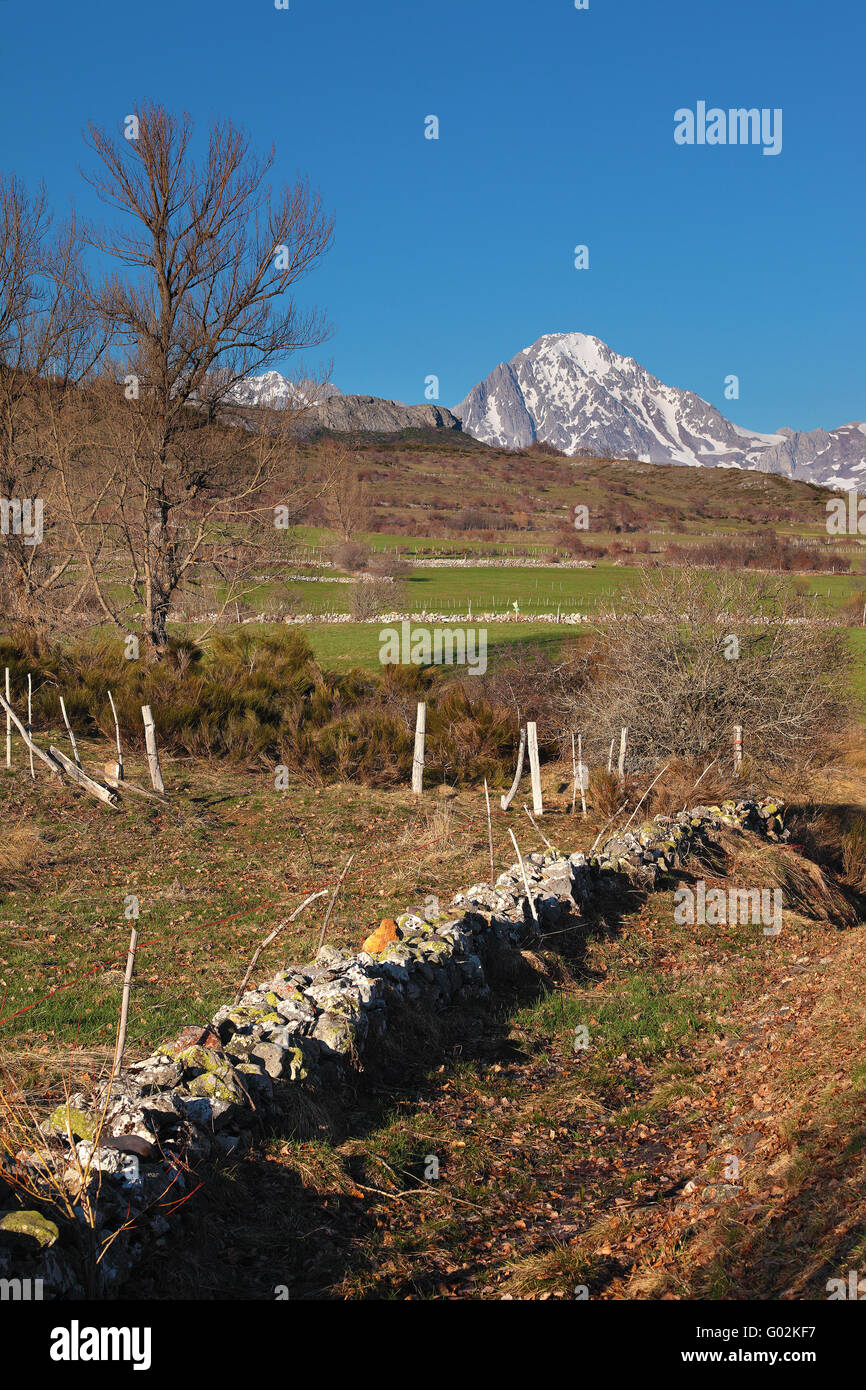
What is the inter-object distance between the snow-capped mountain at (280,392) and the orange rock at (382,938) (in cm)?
1789

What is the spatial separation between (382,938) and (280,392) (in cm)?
1988

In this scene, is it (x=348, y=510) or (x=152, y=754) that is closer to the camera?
(x=152, y=754)

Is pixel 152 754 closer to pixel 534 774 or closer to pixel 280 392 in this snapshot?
pixel 534 774

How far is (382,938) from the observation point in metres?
8.21

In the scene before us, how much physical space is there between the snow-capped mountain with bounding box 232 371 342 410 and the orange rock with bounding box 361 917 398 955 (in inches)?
704

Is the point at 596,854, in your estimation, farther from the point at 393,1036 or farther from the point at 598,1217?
the point at 598,1217

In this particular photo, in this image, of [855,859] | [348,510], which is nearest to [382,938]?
[855,859]

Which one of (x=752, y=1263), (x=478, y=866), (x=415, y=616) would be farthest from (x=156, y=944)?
(x=415, y=616)

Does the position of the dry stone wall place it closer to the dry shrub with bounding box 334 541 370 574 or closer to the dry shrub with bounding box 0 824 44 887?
the dry shrub with bounding box 0 824 44 887

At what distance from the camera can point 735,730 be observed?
16531 mm

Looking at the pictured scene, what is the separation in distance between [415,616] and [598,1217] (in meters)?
42.5

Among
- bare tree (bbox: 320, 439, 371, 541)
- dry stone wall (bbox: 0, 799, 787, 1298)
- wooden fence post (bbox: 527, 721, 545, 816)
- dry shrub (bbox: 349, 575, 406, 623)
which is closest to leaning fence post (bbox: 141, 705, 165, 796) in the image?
wooden fence post (bbox: 527, 721, 545, 816)

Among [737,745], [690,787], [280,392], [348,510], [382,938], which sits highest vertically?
[348,510]

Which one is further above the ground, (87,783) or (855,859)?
(87,783)
